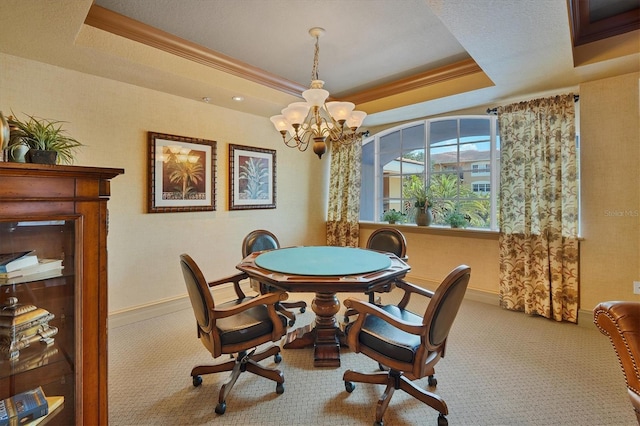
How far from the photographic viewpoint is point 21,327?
1175 millimetres

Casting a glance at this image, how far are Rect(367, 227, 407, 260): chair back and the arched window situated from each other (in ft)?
4.72

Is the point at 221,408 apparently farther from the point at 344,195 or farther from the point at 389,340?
the point at 344,195

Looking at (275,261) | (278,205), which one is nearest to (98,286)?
(275,261)

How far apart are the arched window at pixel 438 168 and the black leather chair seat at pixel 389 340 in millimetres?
2642

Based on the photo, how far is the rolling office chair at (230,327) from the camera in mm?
1728

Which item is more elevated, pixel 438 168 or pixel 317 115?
pixel 317 115

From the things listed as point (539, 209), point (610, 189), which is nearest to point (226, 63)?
point (539, 209)

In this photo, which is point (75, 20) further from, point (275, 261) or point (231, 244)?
point (231, 244)

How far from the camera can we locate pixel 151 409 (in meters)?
1.84

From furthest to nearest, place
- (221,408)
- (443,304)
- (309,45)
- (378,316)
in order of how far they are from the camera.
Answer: (309,45)
(221,408)
(378,316)
(443,304)

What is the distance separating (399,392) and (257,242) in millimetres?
1871

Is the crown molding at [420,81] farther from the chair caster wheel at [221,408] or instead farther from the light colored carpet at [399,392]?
the chair caster wheel at [221,408]

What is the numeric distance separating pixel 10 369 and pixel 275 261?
1.54m

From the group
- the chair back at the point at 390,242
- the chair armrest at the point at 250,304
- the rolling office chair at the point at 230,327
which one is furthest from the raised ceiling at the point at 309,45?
the chair armrest at the point at 250,304
